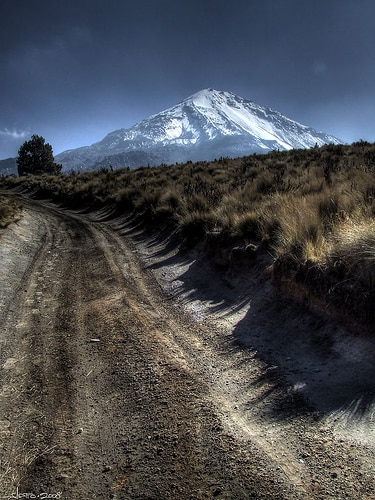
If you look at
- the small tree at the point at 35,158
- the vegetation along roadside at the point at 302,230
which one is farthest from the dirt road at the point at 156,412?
the small tree at the point at 35,158

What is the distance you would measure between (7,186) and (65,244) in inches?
1221

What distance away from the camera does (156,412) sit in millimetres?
3424

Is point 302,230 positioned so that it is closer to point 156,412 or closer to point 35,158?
point 156,412

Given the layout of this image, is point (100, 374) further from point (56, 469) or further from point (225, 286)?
point (225, 286)

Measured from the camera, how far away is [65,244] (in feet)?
35.9

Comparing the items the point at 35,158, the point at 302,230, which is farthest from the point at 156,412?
the point at 35,158

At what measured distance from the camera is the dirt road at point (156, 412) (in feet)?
8.57

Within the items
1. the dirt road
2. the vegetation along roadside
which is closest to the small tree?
the vegetation along roadside

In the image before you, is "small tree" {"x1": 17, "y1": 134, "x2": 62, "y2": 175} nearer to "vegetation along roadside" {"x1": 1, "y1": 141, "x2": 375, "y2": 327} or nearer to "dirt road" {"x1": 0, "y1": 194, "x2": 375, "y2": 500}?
"vegetation along roadside" {"x1": 1, "y1": 141, "x2": 375, "y2": 327}

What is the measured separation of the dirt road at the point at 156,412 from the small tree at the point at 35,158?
50.2 m

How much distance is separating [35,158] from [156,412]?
182 ft

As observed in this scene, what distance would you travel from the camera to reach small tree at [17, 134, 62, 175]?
5109cm

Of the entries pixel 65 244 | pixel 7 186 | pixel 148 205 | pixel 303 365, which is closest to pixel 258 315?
pixel 303 365

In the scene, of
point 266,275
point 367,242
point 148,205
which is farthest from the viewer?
point 148,205
